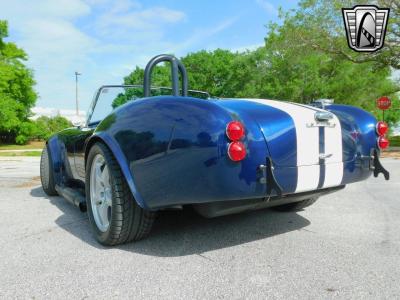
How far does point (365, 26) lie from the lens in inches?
653

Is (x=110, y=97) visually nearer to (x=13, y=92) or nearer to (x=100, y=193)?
(x=100, y=193)

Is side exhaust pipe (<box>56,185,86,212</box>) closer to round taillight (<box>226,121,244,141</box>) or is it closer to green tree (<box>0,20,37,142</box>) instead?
round taillight (<box>226,121,244,141</box>)

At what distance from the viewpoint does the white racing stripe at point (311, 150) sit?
244 centimetres

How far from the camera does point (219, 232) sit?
2.99m

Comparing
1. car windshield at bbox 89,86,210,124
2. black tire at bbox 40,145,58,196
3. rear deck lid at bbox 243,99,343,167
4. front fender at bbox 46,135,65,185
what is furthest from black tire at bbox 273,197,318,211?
black tire at bbox 40,145,58,196

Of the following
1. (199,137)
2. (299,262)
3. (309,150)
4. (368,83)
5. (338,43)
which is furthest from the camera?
(368,83)

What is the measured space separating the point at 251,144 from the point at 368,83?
28502 mm

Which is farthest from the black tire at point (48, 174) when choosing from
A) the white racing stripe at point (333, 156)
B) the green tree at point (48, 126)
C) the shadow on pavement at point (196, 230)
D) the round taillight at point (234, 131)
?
the green tree at point (48, 126)

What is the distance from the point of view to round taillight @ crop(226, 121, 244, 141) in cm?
214

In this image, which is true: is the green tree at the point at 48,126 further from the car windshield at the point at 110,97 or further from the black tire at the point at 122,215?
the black tire at the point at 122,215

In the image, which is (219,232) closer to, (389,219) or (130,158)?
(130,158)

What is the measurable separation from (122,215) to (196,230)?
0.72m

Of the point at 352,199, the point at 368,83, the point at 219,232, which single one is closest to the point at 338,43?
the point at 368,83

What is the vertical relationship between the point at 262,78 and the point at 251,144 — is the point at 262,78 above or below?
above
